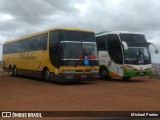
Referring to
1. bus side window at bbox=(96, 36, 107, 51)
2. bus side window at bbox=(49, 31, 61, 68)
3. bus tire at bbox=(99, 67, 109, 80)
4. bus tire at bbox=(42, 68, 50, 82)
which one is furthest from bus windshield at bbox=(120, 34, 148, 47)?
bus tire at bbox=(42, 68, 50, 82)

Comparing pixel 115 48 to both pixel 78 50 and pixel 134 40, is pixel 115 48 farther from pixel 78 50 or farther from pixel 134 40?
pixel 78 50

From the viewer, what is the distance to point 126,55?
73.5ft

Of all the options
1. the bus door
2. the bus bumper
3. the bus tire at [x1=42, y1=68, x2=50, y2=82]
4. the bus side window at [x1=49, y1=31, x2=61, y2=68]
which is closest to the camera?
the bus bumper

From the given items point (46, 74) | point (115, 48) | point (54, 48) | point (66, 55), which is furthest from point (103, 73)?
point (66, 55)

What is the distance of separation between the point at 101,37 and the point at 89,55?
518cm

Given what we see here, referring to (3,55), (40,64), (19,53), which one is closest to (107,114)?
(40,64)

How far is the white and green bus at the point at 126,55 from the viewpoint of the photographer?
73.5 ft

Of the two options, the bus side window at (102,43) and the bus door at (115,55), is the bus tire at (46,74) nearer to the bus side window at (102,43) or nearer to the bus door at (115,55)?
the bus door at (115,55)

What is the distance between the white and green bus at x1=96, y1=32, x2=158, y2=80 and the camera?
73.5 feet

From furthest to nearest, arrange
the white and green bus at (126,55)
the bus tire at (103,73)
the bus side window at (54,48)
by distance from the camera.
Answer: the bus tire at (103,73) → the white and green bus at (126,55) → the bus side window at (54,48)

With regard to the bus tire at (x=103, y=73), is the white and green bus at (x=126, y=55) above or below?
above

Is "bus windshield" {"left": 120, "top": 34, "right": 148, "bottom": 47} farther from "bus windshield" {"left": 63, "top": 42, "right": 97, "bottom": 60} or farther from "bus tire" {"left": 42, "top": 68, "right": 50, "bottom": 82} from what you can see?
"bus tire" {"left": 42, "top": 68, "right": 50, "bottom": 82}

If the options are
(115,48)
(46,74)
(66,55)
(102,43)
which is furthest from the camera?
(102,43)

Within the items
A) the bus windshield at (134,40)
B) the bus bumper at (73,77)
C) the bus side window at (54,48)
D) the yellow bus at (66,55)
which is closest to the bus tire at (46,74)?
the yellow bus at (66,55)
